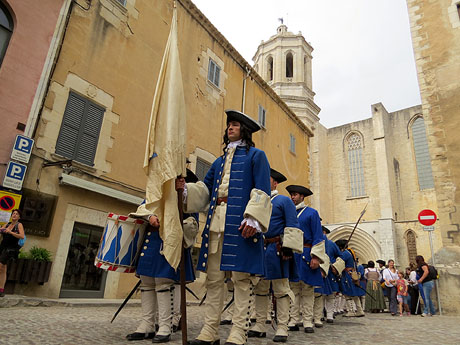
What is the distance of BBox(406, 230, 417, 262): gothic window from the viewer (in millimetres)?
27781

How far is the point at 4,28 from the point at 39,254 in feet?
15.3

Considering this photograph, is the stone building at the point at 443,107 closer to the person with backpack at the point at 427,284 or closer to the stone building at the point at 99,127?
the person with backpack at the point at 427,284

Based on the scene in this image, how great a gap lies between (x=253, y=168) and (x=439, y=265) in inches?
358

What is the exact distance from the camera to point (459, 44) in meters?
11.2

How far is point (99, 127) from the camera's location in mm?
8094

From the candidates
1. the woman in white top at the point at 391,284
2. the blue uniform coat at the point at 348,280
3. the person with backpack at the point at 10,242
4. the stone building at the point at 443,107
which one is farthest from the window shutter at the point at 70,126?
the stone building at the point at 443,107

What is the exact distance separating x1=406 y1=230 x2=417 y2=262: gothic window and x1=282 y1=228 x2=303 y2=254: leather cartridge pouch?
28551 mm

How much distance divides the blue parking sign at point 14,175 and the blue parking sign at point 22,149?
0.13 meters

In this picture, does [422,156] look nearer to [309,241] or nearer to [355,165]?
[355,165]

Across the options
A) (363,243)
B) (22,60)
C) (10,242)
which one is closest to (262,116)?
(22,60)

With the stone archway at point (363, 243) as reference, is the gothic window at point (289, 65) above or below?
above

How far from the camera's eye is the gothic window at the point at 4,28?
6.77 m

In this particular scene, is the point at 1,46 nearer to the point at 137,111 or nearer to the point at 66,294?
the point at 137,111

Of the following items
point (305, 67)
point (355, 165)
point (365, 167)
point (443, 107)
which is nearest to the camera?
point (443, 107)
